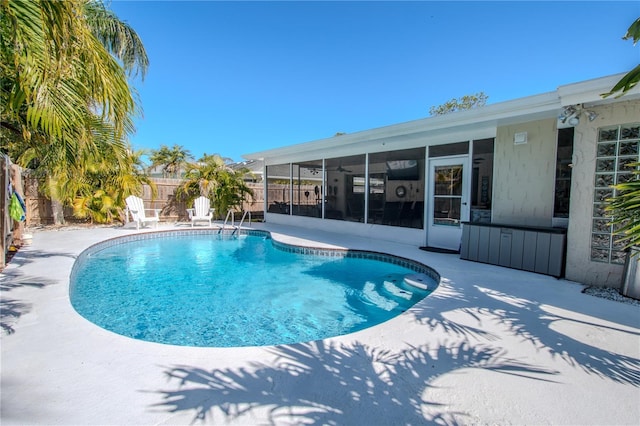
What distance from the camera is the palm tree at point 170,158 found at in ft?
81.6

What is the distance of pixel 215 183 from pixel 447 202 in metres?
9.38

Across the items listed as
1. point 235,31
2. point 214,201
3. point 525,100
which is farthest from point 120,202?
point 525,100

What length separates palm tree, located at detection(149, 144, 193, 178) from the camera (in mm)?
24859

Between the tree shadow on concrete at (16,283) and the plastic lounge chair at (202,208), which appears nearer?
the tree shadow on concrete at (16,283)

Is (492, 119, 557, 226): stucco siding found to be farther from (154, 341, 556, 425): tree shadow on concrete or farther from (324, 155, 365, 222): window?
(154, 341, 556, 425): tree shadow on concrete

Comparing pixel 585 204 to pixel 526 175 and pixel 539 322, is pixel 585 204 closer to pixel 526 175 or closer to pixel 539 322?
pixel 526 175

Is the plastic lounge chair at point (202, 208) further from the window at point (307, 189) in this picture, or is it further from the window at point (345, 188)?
the window at point (345, 188)

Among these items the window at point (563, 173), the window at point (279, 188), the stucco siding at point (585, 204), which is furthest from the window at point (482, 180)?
the window at point (279, 188)

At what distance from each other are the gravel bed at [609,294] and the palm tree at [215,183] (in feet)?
38.2

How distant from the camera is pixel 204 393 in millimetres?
2002

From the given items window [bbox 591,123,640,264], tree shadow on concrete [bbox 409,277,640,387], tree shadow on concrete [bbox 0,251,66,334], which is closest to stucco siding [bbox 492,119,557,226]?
window [bbox 591,123,640,264]

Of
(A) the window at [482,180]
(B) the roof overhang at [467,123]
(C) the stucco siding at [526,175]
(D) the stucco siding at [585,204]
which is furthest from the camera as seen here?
(A) the window at [482,180]

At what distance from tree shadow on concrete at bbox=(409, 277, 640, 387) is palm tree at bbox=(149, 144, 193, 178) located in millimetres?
25083

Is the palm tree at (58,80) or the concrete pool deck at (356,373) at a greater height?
the palm tree at (58,80)
